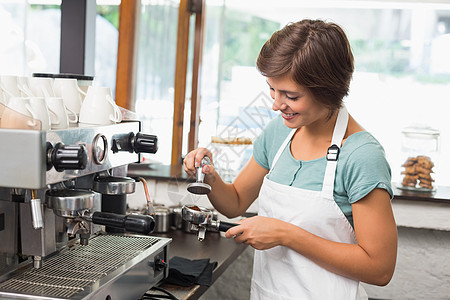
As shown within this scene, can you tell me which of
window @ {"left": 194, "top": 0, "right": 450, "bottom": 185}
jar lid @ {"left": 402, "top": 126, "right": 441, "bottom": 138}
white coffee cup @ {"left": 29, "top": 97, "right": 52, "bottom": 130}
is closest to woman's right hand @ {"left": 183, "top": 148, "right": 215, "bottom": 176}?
white coffee cup @ {"left": 29, "top": 97, "right": 52, "bottom": 130}

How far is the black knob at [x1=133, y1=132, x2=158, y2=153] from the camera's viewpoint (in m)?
1.27

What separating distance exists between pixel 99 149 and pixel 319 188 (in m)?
0.56

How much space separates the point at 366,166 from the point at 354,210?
105 mm

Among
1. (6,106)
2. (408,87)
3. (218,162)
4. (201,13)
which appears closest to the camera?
(6,106)

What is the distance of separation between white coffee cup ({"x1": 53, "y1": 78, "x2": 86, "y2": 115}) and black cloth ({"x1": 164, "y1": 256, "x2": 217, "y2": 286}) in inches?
20.4

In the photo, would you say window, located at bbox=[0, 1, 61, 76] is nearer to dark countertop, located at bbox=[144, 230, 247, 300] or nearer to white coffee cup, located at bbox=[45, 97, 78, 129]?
dark countertop, located at bbox=[144, 230, 247, 300]

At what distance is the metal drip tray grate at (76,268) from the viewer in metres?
1.02

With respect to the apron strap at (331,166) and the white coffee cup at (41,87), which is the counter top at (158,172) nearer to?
the apron strap at (331,166)

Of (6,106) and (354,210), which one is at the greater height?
(6,106)

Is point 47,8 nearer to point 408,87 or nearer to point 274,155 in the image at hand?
point 408,87

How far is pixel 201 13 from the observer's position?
3.51 m

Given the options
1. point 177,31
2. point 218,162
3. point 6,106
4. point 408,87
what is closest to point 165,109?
point 177,31

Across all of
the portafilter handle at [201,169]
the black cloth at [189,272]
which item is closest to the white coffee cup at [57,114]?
the portafilter handle at [201,169]

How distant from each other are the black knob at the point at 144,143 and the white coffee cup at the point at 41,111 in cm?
30
